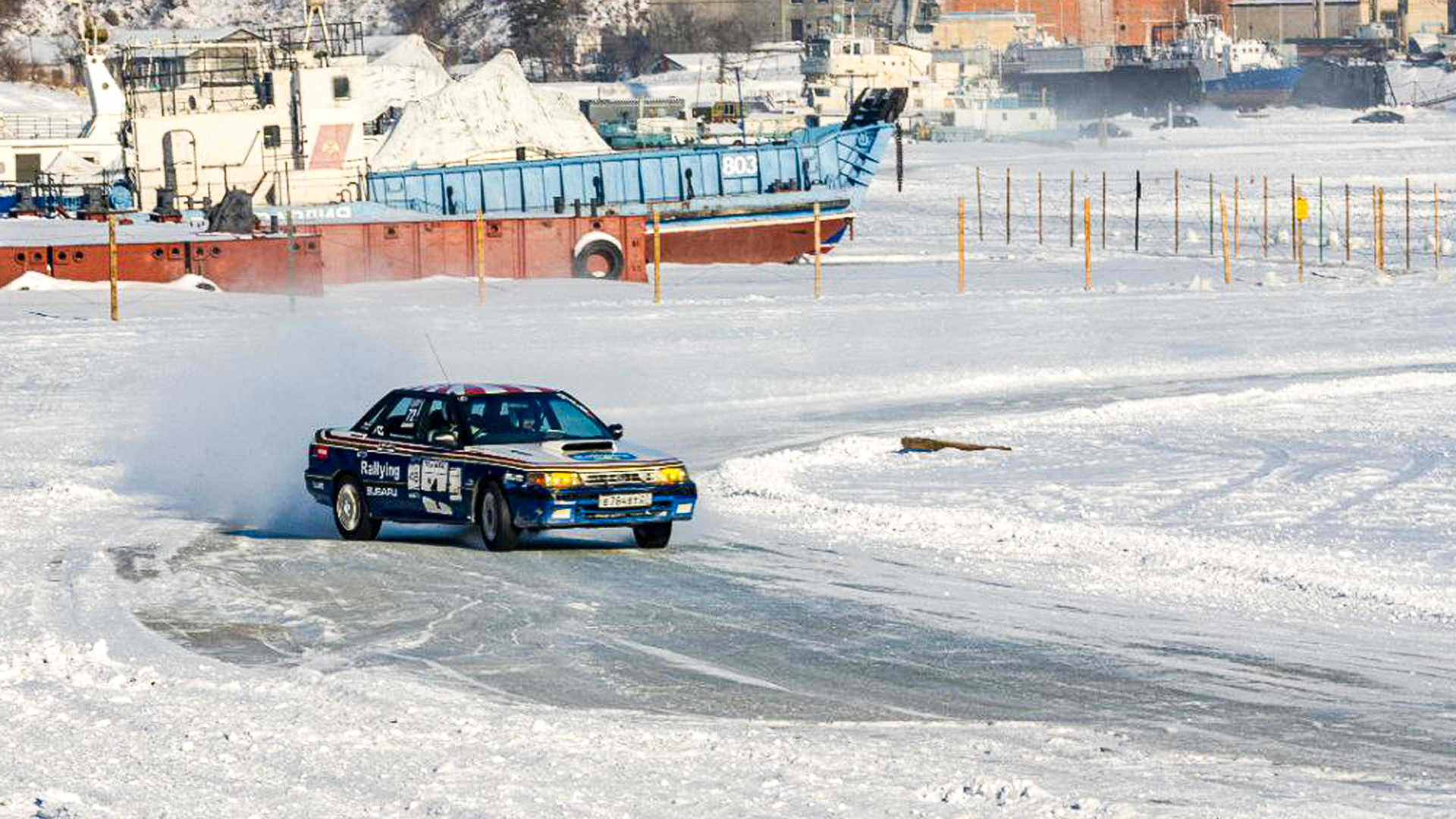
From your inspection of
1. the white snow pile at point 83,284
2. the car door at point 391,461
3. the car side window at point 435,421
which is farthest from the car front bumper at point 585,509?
the white snow pile at point 83,284

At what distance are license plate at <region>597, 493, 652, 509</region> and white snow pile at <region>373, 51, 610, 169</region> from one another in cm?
4879

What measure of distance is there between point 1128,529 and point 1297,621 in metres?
4.58

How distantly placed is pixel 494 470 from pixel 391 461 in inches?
51.4

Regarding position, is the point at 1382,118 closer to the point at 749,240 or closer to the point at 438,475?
the point at 749,240

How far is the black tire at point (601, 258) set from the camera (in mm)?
54062

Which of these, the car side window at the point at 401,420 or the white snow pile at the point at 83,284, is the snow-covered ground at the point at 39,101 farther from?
the car side window at the point at 401,420

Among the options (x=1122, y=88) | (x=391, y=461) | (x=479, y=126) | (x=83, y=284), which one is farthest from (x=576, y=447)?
(x=1122, y=88)

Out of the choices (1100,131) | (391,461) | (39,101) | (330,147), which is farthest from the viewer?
(1100,131)

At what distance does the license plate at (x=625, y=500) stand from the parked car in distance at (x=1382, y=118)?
156m

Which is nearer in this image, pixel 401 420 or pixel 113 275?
pixel 401 420

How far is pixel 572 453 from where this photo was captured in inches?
730

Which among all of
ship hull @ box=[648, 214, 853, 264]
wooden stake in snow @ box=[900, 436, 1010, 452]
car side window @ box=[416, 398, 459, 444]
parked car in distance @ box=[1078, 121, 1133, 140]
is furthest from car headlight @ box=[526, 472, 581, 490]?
parked car in distance @ box=[1078, 121, 1133, 140]

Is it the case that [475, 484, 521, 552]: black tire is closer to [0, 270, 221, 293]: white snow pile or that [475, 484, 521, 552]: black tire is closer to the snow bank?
[0, 270, 221, 293]: white snow pile

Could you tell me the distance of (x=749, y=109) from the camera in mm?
131875
